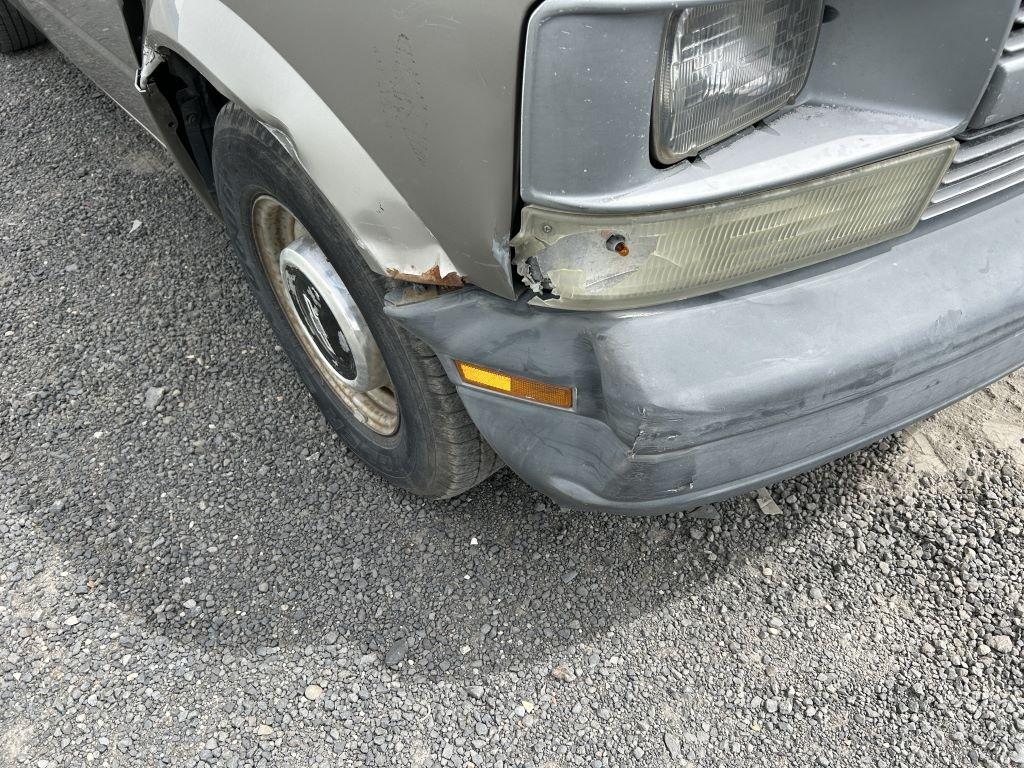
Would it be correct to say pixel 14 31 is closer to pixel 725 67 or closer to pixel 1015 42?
pixel 725 67

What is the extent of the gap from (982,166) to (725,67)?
0.54 metres

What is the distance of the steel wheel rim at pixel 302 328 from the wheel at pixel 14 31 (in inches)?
118

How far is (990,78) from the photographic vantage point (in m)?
1.23

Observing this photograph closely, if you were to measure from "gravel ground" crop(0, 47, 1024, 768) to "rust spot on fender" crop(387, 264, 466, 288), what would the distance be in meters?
0.86

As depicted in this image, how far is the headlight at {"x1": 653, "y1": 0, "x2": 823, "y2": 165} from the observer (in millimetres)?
1147

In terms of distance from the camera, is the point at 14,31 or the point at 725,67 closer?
the point at 725,67

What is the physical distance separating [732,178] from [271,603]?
56.7 inches

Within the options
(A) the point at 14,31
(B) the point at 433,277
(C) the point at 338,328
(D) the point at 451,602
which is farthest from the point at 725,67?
(A) the point at 14,31

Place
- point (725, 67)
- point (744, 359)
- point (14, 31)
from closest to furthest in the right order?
point (725, 67), point (744, 359), point (14, 31)

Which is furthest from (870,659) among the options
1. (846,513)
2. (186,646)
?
(186,646)

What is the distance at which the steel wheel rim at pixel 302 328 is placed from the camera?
6.73 ft

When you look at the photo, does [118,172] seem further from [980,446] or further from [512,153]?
[980,446]

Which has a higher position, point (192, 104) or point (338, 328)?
point (192, 104)

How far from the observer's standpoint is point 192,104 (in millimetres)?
2195
